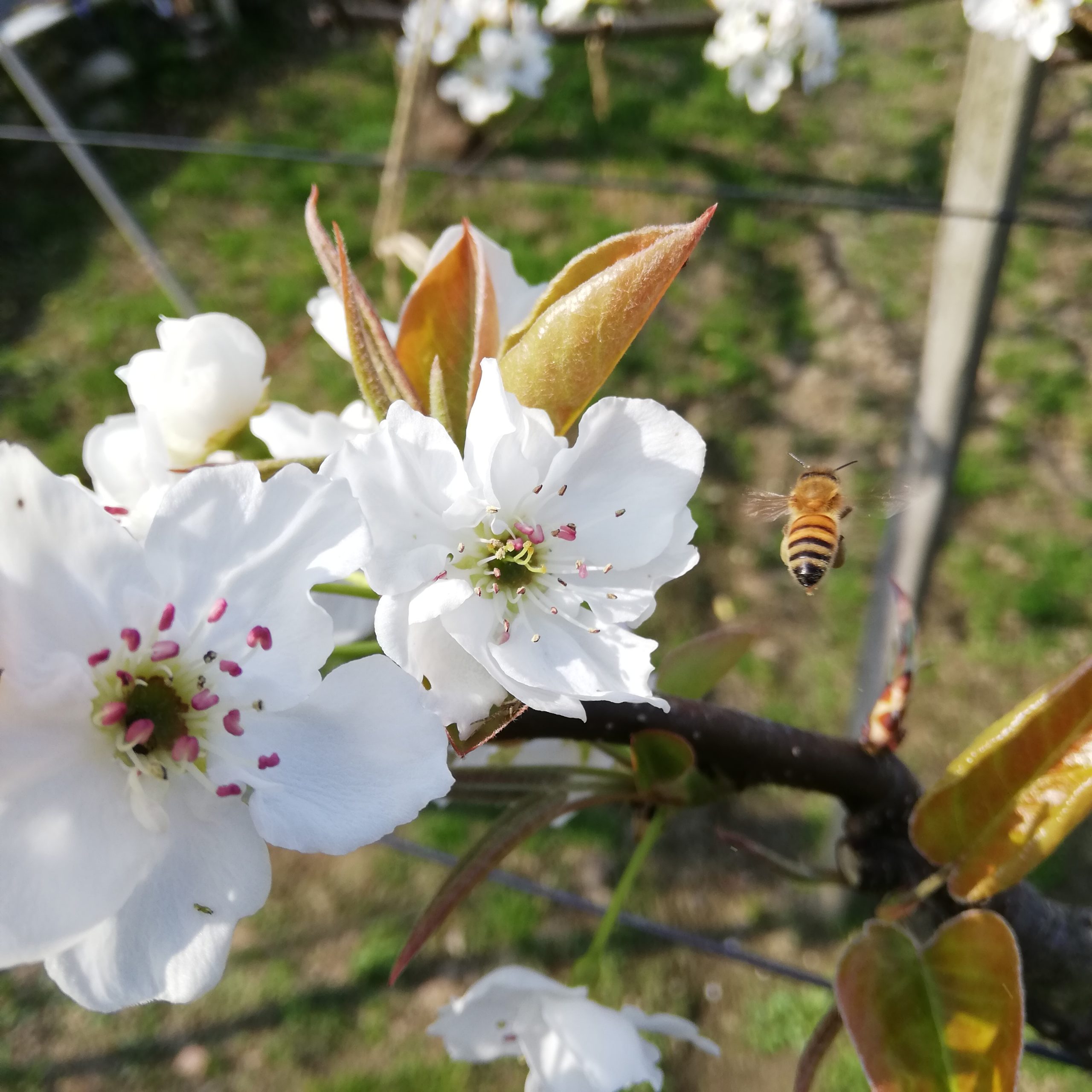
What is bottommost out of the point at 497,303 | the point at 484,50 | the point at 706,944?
the point at 706,944

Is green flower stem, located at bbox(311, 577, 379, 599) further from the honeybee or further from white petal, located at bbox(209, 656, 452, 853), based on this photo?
the honeybee

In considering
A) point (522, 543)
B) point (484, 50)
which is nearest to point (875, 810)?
point (522, 543)

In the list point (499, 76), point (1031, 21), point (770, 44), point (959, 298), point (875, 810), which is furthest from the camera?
point (499, 76)

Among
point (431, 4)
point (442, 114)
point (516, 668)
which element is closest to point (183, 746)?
point (516, 668)

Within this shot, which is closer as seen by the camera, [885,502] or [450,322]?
[450,322]

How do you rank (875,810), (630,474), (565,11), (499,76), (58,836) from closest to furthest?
(58,836) → (630,474) → (875,810) → (565,11) → (499,76)

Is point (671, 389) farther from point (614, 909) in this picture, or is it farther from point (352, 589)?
point (352, 589)
